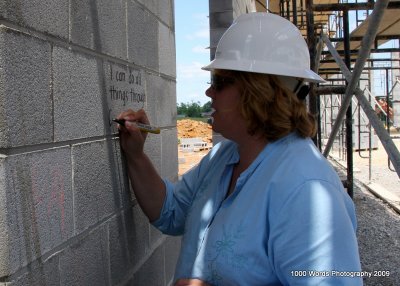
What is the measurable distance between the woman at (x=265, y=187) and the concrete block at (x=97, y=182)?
202mm

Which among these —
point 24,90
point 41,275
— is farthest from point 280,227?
point 24,90

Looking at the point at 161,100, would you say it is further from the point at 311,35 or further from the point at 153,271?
the point at 311,35

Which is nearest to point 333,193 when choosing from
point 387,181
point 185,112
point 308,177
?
point 308,177

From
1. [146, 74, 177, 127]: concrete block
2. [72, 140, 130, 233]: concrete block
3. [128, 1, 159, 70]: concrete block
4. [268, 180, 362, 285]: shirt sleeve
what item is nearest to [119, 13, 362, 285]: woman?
[268, 180, 362, 285]: shirt sleeve

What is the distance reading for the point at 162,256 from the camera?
114 inches

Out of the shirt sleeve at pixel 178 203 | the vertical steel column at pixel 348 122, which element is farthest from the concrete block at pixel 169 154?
the vertical steel column at pixel 348 122

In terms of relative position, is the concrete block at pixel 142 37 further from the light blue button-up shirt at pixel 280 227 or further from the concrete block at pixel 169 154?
the light blue button-up shirt at pixel 280 227

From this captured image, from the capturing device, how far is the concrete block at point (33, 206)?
1202 millimetres

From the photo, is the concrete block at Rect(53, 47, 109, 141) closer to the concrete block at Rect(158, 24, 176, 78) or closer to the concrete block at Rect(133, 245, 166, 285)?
the concrete block at Rect(133, 245, 166, 285)

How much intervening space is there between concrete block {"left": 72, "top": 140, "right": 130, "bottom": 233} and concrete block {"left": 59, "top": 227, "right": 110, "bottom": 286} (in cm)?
6

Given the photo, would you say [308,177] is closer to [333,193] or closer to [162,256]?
[333,193]

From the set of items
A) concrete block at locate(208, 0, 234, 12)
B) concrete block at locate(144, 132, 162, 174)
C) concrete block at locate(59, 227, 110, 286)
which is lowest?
concrete block at locate(59, 227, 110, 286)

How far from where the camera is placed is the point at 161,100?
290 cm

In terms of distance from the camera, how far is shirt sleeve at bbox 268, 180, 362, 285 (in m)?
1.39
